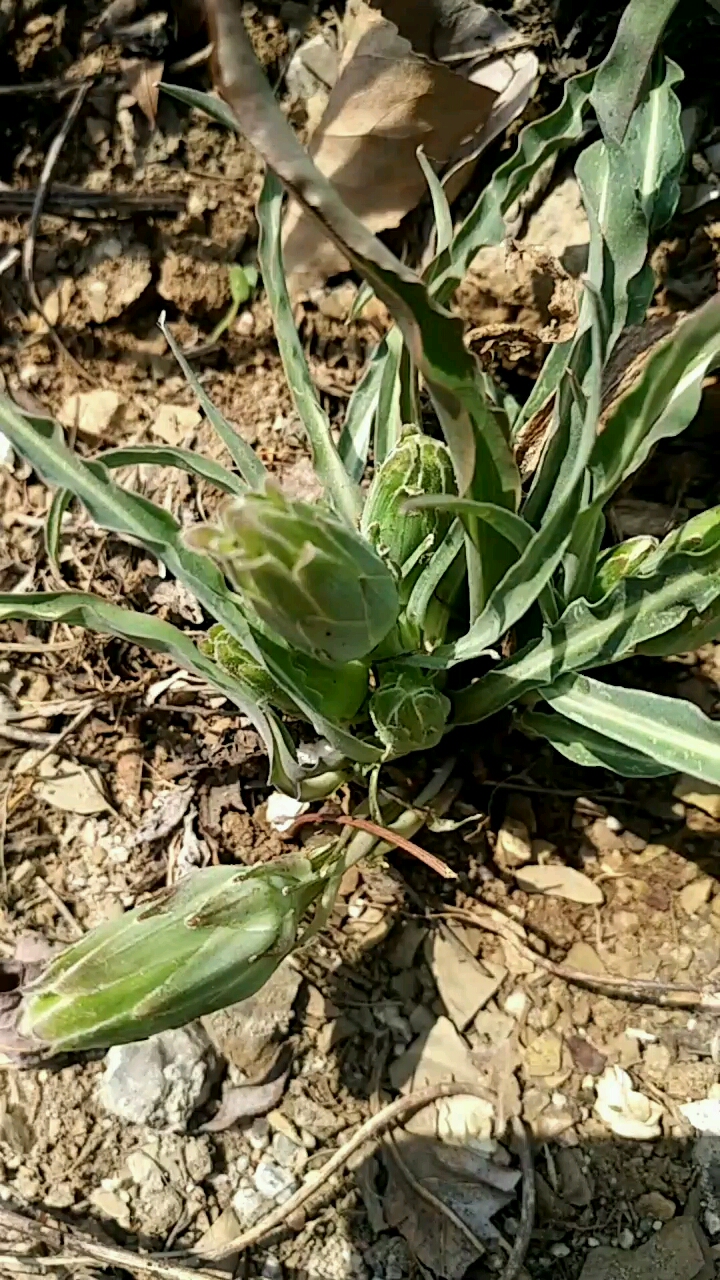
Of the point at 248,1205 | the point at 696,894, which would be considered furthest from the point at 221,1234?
the point at 696,894

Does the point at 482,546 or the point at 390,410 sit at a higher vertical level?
the point at 390,410

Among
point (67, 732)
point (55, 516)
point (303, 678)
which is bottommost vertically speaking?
point (67, 732)

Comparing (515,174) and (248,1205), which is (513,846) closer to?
(248,1205)

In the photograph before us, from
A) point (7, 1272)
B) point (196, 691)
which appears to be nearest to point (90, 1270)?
point (7, 1272)

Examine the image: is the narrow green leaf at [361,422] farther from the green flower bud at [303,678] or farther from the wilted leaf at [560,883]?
the wilted leaf at [560,883]

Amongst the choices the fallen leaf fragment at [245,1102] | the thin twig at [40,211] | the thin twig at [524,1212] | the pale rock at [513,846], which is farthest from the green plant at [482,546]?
the thin twig at [40,211]

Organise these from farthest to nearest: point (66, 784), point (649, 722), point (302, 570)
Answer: point (66, 784) → point (649, 722) → point (302, 570)
